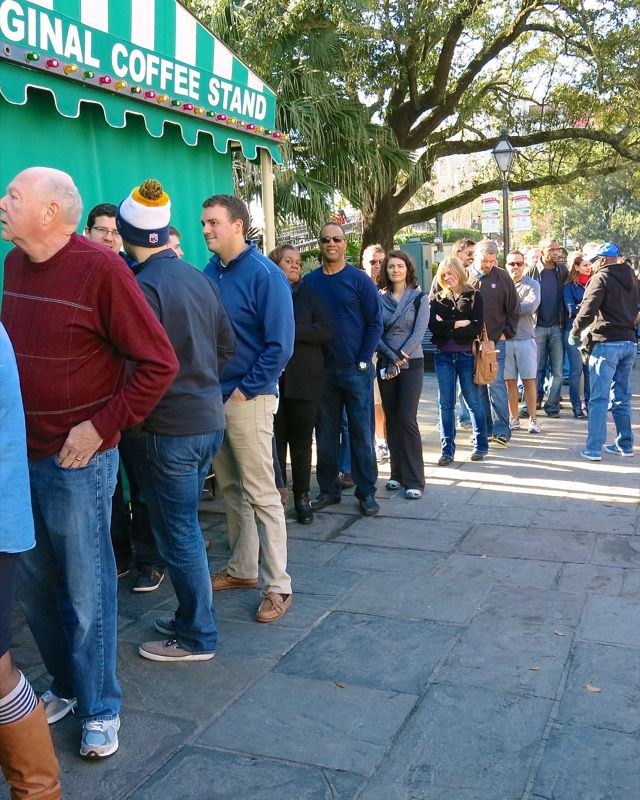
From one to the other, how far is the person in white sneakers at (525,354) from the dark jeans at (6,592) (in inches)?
276

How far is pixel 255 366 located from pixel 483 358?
3714mm

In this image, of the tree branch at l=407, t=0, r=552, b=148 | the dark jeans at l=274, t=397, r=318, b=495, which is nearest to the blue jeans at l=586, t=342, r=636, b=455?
the dark jeans at l=274, t=397, r=318, b=495

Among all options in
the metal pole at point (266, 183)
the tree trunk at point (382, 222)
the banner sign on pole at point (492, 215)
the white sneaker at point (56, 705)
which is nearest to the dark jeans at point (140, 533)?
the white sneaker at point (56, 705)

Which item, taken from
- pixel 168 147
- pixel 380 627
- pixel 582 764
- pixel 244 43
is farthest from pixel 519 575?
pixel 244 43

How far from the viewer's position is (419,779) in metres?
2.79

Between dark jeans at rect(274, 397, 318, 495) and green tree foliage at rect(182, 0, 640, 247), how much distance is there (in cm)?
628

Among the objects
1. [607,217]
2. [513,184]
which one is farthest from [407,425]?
[607,217]

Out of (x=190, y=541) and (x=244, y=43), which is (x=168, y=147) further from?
(x=244, y=43)

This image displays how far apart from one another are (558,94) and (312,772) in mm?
16987

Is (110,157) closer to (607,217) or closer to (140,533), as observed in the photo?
(140,533)

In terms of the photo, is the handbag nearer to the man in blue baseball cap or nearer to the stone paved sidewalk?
the man in blue baseball cap

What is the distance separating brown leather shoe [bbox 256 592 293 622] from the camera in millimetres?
4113

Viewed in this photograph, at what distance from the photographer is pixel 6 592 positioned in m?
2.40

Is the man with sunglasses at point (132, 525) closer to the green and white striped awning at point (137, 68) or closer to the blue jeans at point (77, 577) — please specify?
the green and white striped awning at point (137, 68)
